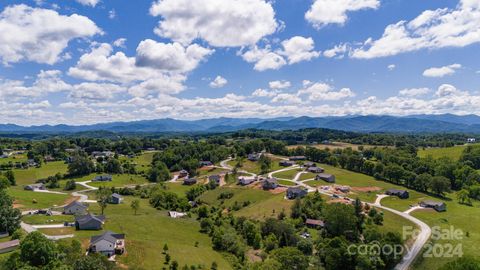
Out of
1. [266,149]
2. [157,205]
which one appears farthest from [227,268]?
[266,149]

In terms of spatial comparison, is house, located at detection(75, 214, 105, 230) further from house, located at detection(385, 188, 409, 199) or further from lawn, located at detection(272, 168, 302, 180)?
house, located at detection(385, 188, 409, 199)

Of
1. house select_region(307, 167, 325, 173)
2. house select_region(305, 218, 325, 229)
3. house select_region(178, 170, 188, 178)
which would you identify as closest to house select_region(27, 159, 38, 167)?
house select_region(178, 170, 188, 178)

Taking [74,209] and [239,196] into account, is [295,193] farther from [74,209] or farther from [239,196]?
[74,209]

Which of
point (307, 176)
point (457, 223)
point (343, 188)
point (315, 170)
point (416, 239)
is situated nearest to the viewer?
point (416, 239)

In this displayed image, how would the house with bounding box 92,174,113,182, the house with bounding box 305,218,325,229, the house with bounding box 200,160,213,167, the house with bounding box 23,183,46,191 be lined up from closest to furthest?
the house with bounding box 305,218,325,229
the house with bounding box 23,183,46,191
the house with bounding box 92,174,113,182
the house with bounding box 200,160,213,167

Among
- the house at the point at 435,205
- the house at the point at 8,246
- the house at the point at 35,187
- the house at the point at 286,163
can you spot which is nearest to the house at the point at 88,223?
the house at the point at 8,246

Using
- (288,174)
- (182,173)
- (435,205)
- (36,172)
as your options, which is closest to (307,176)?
(288,174)

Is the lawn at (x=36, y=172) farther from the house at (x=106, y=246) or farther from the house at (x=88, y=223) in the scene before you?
the house at (x=106, y=246)
